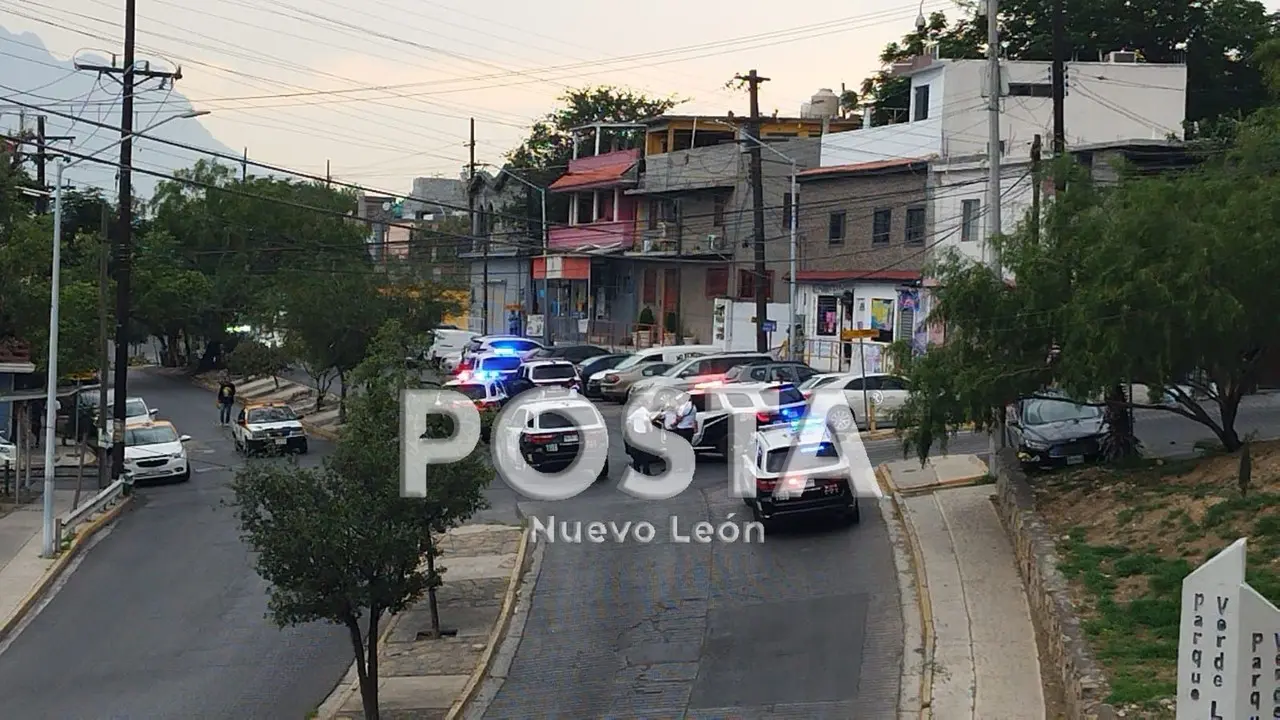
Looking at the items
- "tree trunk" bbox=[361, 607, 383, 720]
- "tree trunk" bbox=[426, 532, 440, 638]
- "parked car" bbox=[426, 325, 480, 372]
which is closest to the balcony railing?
"parked car" bbox=[426, 325, 480, 372]

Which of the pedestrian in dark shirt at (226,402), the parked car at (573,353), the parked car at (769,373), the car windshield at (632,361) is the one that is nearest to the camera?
the parked car at (769,373)

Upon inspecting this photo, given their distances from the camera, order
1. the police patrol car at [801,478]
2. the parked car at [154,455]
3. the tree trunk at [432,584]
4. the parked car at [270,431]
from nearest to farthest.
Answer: the tree trunk at [432,584] → the police patrol car at [801,478] → the parked car at [154,455] → the parked car at [270,431]

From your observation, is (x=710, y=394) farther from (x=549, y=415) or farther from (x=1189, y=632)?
(x=1189, y=632)

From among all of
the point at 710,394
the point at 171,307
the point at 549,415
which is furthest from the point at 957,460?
the point at 171,307

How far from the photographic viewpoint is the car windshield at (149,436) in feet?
125

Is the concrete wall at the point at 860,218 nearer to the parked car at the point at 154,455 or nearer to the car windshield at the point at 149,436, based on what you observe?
the parked car at the point at 154,455

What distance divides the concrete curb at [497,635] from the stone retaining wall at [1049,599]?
6.85m

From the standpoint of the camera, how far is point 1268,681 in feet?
25.8

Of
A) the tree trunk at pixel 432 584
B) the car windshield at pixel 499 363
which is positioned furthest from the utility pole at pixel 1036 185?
the car windshield at pixel 499 363

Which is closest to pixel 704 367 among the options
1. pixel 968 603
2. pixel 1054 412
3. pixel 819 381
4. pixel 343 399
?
pixel 819 381

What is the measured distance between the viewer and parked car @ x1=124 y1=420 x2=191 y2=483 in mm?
37094

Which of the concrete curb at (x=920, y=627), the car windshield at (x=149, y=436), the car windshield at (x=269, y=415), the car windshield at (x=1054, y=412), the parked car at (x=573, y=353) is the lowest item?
the concrete curb at (x=920, y=627)

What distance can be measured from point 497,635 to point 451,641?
2.89 ft

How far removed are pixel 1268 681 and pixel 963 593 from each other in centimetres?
1225
